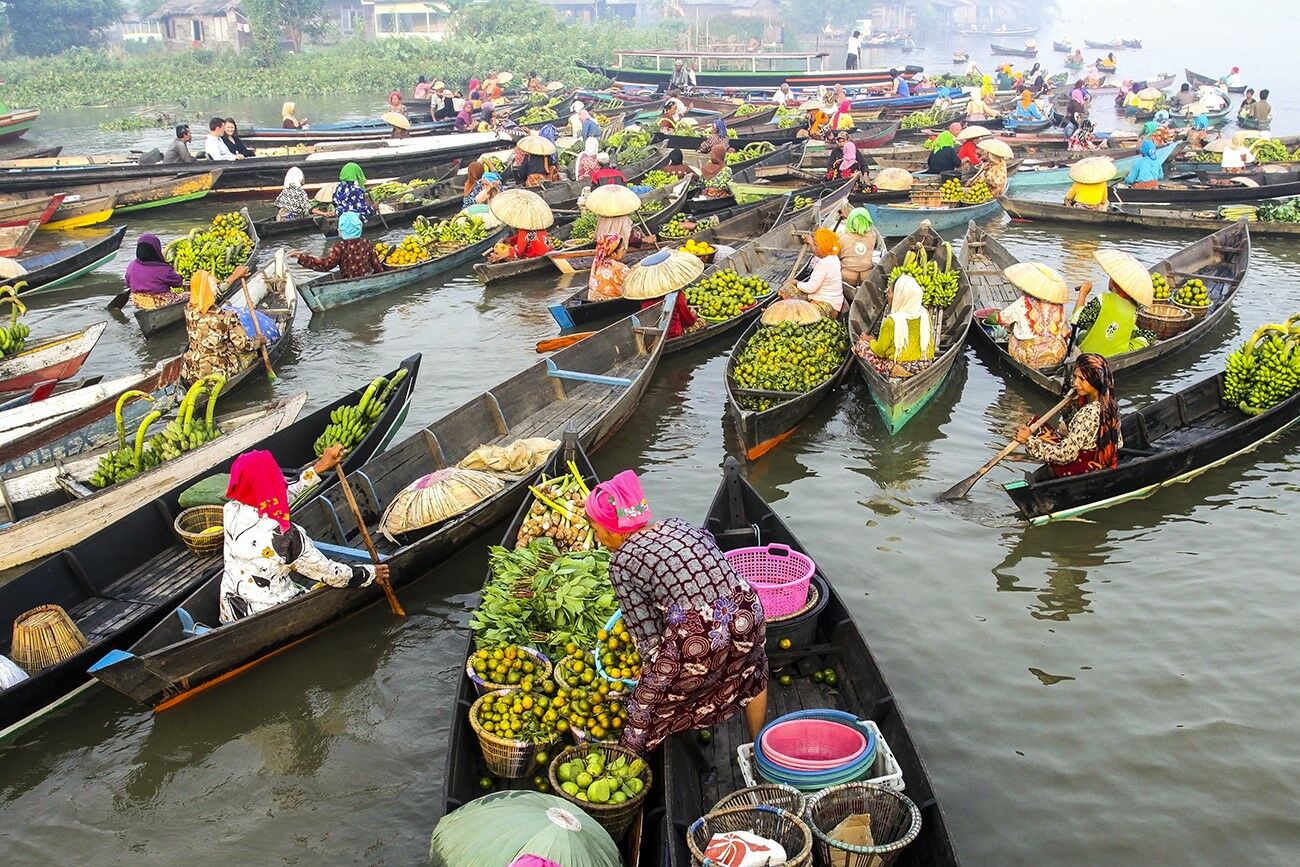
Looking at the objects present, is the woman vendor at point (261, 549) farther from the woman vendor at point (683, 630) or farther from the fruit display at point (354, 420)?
the woman vendor at point (683, 630)

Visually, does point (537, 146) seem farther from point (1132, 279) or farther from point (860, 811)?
point (860, 811)

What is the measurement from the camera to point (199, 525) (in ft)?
24.0

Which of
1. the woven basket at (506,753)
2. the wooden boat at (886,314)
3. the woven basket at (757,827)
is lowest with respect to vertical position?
the woven basket at (506,753)

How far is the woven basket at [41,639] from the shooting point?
19.4 ft

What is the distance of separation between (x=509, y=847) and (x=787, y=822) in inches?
46.7

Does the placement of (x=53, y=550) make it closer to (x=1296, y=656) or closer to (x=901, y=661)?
(x=901, y=661)

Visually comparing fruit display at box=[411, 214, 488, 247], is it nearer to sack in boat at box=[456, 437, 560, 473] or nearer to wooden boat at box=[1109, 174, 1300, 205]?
sack in boat at box=[456, 437, 560, 473]

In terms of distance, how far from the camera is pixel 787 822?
407 cm

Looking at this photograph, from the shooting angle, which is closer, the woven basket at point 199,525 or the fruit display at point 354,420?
the woven basket at point 199,525

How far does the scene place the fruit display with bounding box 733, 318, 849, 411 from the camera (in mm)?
9414

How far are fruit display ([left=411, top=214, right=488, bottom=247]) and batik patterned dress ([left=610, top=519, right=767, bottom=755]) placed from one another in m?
12.1

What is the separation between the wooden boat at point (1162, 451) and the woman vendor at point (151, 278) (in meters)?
10.9

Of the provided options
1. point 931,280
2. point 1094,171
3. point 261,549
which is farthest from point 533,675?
point 1094,171

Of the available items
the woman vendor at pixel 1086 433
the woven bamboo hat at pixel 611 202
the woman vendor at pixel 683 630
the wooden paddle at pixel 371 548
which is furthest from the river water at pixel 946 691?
the woven bamboo hat at pixel 611 202
